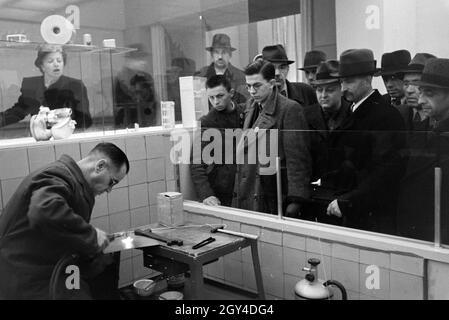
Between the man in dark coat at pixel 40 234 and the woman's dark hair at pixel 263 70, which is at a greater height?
the woman's dark hair at pixel 263 70

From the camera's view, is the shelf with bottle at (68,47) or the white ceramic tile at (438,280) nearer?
the white ceramic tile at (438,280)

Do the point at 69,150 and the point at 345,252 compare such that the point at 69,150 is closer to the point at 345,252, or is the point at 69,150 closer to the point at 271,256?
the point at 271,256

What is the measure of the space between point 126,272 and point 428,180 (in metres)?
1.61

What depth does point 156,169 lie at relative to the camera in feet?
8.16

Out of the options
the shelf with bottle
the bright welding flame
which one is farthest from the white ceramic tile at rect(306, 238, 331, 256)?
the shelf with bottle

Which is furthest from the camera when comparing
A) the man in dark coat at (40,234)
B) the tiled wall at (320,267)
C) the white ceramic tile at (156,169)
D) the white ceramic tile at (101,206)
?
the white ceramic tile at (156,169)

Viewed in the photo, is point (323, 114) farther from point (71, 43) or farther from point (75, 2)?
point (75, 2)

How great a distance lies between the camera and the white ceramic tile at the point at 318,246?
6.03ft

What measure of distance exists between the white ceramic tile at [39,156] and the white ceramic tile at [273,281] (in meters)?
1.19

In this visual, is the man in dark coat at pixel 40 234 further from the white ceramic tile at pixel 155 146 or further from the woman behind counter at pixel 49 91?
the white ceramic tile at pixel 155 146

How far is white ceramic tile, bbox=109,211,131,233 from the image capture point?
2.30 metres

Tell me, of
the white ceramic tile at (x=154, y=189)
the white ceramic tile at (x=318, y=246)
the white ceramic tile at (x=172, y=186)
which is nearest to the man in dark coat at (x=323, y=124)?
the white ceramic tile at (x=318, y=246)

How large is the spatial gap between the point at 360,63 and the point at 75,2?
93.5 inches

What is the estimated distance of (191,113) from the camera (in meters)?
2.56
